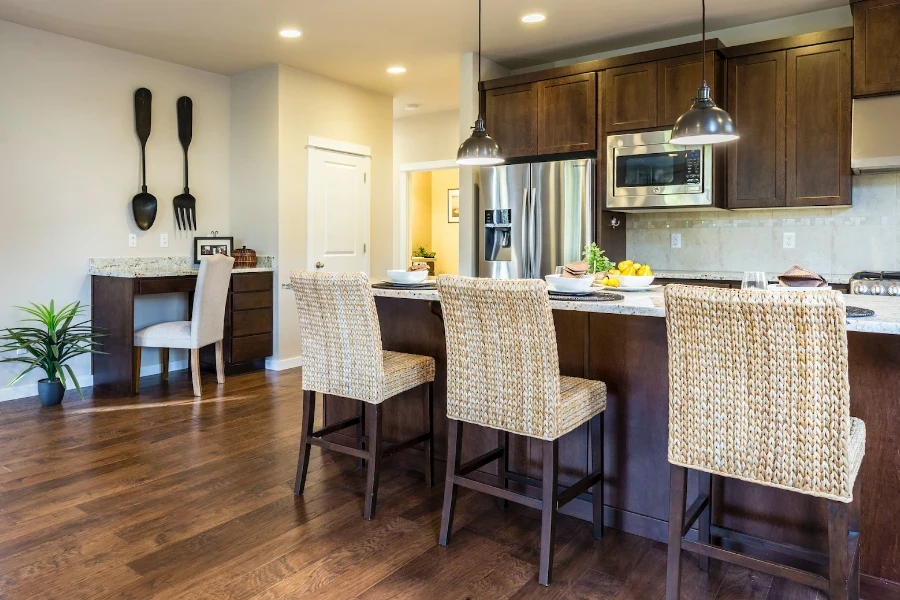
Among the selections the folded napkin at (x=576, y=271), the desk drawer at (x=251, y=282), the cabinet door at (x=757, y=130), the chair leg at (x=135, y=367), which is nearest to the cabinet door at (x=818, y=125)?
the cabinet door at (x=757, y=130)

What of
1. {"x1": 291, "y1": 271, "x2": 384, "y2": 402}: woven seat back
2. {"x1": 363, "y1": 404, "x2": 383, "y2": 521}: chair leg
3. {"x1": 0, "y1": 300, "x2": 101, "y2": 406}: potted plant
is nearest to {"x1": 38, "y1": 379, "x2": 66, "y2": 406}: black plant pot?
{"x1": 0, "y1": 300, "x2": 101, "y2": 406}: potted plant

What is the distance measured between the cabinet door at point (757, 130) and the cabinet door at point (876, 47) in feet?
1.28

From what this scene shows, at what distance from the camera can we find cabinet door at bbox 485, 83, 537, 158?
184 inches

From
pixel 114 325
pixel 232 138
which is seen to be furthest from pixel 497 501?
pixel 232 138

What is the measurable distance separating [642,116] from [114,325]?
390 cm

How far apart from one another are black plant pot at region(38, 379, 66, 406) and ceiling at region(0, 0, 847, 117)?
234 centimetres

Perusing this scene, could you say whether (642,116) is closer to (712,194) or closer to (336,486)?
(712,194)

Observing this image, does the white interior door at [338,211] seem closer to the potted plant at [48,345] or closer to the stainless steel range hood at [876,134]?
the potted plant at [48,345]

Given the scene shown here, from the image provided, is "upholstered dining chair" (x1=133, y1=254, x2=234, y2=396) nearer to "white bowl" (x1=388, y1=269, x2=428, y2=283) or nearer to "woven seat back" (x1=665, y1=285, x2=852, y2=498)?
"white bowl" (x1=388, y1=269, x2=428, y2=283)

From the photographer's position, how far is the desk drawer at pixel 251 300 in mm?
4973

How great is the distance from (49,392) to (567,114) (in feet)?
12.9

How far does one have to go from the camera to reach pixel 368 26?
4234 mm

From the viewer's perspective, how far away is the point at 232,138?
5535mm

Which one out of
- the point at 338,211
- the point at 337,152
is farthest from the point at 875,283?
the point at 337,152
